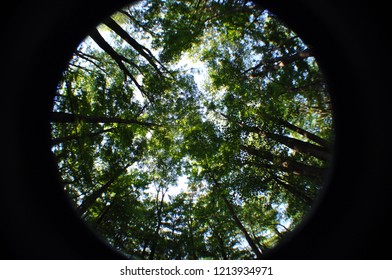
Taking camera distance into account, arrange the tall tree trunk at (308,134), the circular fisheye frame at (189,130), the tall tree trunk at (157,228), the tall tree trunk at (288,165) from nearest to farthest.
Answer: the circular fisheye frame at (189,130) < the tall tree trunk at (288,165) < the tall tree trunk at (308,134) < the tall tree trunk at (157,228)

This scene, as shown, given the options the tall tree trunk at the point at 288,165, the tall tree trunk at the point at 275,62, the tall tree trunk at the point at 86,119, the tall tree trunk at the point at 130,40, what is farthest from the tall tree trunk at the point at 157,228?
the tall tree trunk at the point at 275,62

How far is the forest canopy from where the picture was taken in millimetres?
8008

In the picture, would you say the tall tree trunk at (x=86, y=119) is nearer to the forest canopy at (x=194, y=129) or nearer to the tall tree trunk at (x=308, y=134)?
the forest canopy at (x=194, y=129)

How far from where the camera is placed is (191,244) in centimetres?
1548

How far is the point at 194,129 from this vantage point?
13.0 meters

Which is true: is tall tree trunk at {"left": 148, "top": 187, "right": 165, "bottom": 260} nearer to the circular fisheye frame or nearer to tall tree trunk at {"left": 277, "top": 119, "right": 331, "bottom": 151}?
the circular fisheye frame

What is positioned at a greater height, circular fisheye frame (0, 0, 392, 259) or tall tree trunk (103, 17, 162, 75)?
tall tree trunk (103, 17, 162, 75)

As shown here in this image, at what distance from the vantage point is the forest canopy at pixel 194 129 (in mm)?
8008

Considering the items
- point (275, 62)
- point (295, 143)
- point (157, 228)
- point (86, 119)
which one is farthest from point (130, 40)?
point (157, 228)

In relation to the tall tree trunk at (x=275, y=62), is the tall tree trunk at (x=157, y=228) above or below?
below

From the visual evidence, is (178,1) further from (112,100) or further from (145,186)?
(145,186)

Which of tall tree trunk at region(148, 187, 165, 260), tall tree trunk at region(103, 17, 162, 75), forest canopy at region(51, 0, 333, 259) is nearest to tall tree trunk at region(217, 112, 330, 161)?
forest canopy at region(51, 0, 333, 259)

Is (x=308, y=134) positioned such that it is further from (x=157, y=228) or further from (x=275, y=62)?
(x=157, y=228)

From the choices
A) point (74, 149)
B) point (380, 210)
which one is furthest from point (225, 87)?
point (380, 210)
